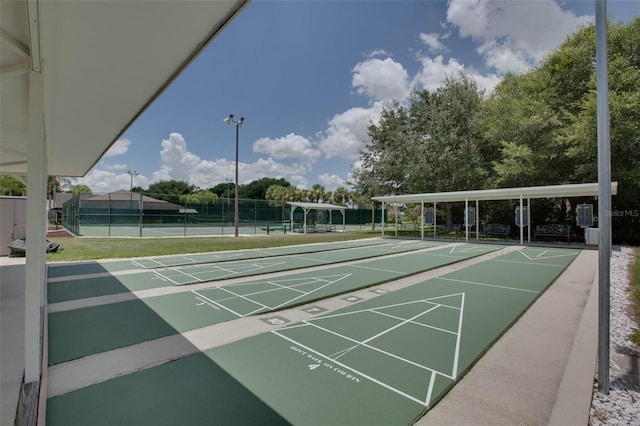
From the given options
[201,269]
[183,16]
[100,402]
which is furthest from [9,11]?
[201,269]

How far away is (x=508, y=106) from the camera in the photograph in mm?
21797

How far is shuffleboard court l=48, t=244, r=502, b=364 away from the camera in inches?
156

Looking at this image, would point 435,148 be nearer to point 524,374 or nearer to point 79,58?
point 524,374

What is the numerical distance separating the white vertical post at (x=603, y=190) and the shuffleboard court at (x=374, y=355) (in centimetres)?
110

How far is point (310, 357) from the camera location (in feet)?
11.3

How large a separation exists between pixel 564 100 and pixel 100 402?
2546cm

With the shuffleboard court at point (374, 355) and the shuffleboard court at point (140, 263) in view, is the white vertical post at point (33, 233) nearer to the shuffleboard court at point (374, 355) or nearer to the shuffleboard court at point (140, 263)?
the shuffleboard court at point (374, 355)

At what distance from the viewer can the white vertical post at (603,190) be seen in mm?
2846

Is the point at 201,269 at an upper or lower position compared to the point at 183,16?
lower

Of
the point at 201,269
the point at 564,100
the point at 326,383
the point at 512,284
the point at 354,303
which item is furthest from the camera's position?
the point at 564,100

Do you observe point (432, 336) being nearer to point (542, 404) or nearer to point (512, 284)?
point (542, 404)

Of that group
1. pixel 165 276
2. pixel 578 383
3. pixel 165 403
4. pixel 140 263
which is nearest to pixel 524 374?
pixel 578 383

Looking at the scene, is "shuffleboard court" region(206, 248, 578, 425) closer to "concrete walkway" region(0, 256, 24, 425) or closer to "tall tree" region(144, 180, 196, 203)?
"concrete walkway" region(0, 256, 24, 425)

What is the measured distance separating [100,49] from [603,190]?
4927 mm
